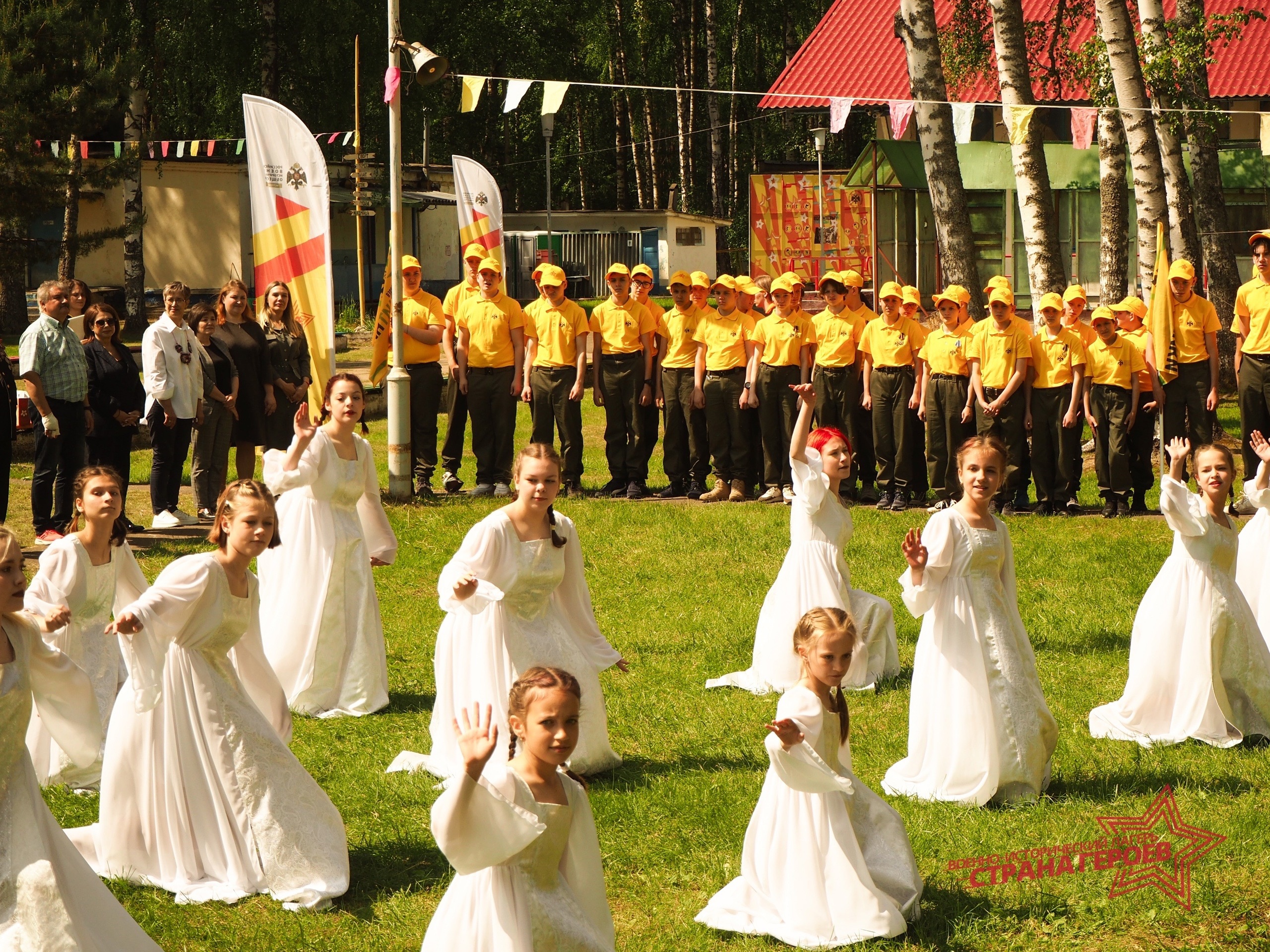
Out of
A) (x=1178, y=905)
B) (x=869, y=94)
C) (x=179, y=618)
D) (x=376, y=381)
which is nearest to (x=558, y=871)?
(x=179, y=618)

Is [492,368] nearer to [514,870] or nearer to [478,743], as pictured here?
[514,870]

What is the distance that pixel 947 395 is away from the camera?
13953mm

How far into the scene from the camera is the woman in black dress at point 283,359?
13.8 metres

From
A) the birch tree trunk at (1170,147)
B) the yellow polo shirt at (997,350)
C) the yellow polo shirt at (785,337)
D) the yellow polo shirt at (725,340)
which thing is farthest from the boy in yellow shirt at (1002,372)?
the birch tree trunk at (1170,147)

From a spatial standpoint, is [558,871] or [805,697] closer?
[558,871]

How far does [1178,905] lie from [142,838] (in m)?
3.97

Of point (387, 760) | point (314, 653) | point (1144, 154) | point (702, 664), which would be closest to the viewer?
point (387, 760)

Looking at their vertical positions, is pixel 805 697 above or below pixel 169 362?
below

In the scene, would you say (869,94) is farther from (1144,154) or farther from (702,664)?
(702,664)

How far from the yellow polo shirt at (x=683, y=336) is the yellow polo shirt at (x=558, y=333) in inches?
32.7

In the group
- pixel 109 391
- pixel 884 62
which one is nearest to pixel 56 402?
pixel 109 391

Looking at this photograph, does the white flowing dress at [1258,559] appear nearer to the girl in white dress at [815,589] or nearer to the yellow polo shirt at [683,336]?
the girl in white dress at [815,589]

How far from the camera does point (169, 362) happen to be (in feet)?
41.9

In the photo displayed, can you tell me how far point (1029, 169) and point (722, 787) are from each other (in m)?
11.0
